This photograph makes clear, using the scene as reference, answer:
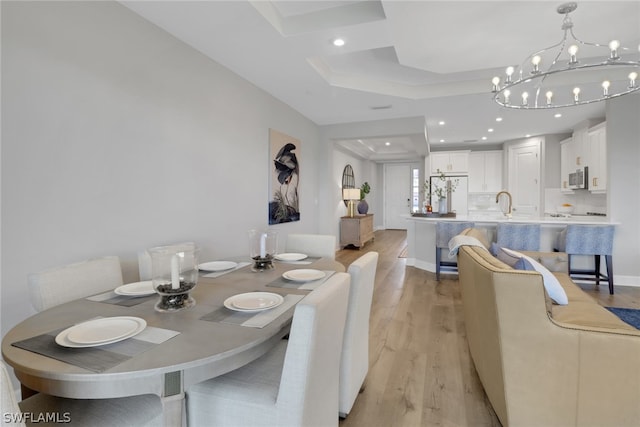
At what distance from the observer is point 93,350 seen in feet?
3.22

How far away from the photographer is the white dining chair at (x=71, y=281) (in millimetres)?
1444

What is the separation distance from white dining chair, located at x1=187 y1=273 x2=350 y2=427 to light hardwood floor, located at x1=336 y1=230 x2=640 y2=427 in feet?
2.21

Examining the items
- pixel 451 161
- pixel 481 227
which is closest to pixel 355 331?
pixel 481 227

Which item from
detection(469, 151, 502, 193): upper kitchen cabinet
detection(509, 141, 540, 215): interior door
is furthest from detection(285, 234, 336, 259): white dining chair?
detection(469, 151, 502, 193): upper kitchen cabinet

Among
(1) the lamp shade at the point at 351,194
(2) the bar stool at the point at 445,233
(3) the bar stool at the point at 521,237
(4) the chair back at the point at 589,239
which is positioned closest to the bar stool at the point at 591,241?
(4) the chair back at the point at 589,239

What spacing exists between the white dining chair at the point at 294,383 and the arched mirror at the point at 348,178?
6701mm

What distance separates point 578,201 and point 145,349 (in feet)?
24.7

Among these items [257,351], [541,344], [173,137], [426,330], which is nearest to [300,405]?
[257,351]

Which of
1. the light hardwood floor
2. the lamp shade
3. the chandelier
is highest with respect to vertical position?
the chandelier

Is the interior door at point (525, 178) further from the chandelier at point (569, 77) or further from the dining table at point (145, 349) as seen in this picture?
the dining table at point (145, 349)

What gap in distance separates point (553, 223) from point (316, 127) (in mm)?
3892

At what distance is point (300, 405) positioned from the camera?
1.04 meters

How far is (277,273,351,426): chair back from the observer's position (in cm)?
99

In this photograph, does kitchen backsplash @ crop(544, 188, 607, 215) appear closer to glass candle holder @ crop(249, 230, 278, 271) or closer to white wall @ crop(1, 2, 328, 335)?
glass candle holder @ crop(249, 230, 278, 271)
